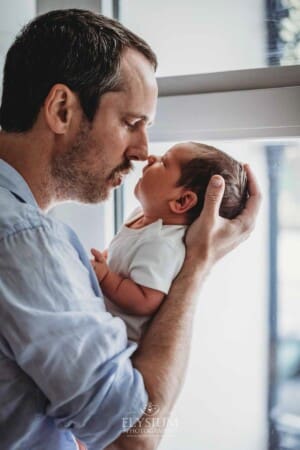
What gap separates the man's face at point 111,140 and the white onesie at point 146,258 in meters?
0.12

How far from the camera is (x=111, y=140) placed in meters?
1.01

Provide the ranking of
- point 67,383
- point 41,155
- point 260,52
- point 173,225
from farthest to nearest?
point 260,52
point 173,225
point 41,155
point 67,383

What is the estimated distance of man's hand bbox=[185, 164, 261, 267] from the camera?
3.41 feet

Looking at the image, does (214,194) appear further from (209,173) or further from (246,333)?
(246,333)

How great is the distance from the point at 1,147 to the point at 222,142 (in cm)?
54

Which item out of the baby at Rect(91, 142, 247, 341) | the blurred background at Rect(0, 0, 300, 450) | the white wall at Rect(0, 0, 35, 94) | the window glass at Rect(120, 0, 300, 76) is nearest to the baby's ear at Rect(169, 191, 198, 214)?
the baby at Rect(91, 142, 247, 341)

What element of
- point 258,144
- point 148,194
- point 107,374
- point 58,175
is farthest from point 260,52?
point 107,374

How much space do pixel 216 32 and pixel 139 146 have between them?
0.41 meters

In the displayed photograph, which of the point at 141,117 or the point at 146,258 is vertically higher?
the point at 141,117

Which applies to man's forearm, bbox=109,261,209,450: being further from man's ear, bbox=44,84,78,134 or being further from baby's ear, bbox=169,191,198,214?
man's ear, bbox=44,84,78,134

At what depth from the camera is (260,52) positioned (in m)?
1.21

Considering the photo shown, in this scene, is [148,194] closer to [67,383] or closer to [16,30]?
[67,383]

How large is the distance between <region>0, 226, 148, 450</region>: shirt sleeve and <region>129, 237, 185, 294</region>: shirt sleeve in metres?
0.18

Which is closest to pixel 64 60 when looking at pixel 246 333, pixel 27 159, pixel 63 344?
pixel 27 159
